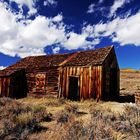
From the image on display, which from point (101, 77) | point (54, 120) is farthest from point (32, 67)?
point (54, 120)

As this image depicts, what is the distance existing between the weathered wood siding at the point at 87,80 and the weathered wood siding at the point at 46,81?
1060 mm

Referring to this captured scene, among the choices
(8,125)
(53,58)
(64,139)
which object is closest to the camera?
(64,139)

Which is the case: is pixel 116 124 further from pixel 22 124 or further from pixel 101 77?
pixel 101 77

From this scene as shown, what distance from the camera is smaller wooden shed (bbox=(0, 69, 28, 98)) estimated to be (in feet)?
70.4

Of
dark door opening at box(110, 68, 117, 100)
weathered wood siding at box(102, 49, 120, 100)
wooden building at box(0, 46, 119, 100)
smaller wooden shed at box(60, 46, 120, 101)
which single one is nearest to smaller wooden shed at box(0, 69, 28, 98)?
wooden building at box(0, 46, 119, 100)

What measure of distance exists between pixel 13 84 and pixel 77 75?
6.63 meters

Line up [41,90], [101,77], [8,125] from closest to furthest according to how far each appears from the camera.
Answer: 1. [8,125]
2. [101,77]
3. [41,90]

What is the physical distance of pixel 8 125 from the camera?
7391mm

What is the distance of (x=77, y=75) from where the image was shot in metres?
19.1

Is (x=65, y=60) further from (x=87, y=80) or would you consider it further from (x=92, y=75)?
(x=92, y=75)

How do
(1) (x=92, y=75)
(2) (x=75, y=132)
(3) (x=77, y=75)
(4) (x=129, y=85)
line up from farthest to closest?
(4) (x=129, y=85), (3) (x=77, y=75), (1) (x=92, y=75), (2) (x=75, y=132)

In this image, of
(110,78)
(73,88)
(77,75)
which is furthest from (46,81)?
(110,78)

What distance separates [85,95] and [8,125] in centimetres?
1154

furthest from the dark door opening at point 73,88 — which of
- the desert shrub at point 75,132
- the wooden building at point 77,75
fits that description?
the desert shrub at point 75,132
